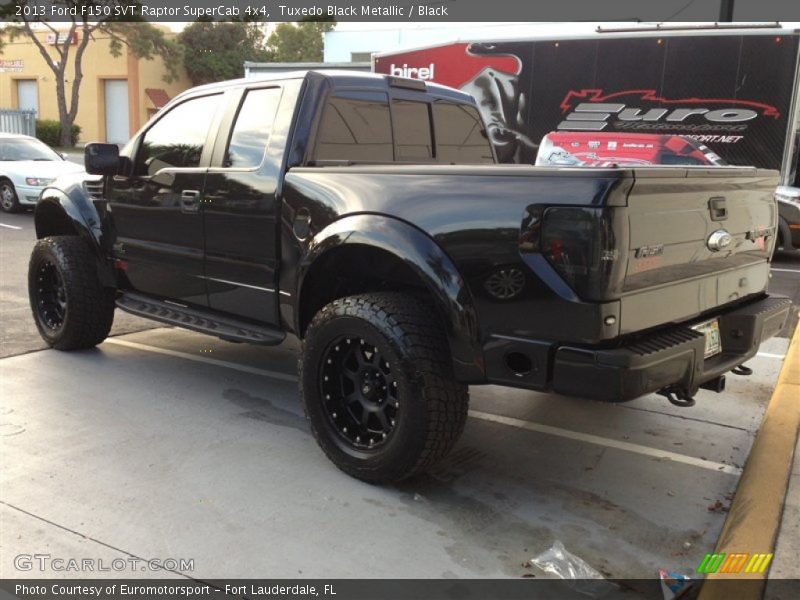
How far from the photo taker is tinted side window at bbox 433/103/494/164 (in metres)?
5.00

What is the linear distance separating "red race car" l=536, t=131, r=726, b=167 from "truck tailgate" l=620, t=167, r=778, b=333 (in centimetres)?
750

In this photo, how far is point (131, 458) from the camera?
3832mm

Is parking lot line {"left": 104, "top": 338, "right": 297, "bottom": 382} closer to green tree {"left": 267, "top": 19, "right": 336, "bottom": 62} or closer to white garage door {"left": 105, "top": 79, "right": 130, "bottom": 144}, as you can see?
white garage door {"left": 105, "top": 79, "right": 130, "bottom": 144}

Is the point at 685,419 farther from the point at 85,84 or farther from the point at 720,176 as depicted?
the point at 85,84

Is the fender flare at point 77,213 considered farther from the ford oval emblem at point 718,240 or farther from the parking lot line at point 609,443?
the ford oval emblem at point 718,240

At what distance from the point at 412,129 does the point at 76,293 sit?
265 centimetres

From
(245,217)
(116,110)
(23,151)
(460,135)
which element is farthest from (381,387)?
(116,110)

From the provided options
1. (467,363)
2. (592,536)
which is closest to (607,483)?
(592,536)

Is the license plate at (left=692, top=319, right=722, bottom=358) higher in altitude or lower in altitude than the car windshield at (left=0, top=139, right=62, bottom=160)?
lower

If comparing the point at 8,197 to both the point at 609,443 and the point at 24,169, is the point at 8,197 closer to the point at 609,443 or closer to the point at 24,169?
the point at 24,169

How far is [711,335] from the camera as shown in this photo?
3.50 metres

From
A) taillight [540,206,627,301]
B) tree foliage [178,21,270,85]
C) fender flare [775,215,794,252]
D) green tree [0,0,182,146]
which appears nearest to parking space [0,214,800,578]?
taillight [540,206,627,301]

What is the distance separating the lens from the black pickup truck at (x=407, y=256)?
292 centimetres

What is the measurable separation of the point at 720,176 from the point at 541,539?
1816 millimetres
